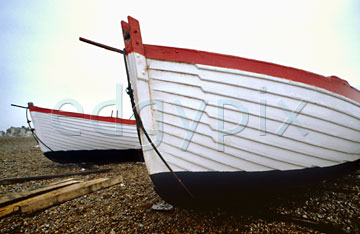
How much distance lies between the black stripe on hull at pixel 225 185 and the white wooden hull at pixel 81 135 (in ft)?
15.3

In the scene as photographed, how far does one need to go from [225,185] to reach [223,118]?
2.88 ft

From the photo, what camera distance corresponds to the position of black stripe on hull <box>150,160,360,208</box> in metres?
2.23

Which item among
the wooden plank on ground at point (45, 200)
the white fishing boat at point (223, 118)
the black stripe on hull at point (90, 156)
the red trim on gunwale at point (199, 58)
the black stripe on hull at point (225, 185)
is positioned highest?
the red trim on gunwale at point (199, 58)

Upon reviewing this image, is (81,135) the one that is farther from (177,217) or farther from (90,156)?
(177,217)

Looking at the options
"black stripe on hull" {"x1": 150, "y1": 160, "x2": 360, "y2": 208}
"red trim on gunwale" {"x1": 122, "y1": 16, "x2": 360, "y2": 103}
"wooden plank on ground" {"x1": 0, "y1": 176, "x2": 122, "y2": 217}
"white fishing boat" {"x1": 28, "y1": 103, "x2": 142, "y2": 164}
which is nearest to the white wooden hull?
"white fishing boat" {"x1": 28, "y1": 103, "x2": 142, "y2": 164}

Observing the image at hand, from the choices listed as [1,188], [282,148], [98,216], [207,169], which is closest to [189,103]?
[207,169]

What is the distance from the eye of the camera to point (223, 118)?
2.10 metres

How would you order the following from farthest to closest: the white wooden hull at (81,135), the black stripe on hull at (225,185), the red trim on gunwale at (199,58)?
the white wooden hull at (81,135)
the black stripe on hull at (225,185)
the red trim on gunwale at (199,58)

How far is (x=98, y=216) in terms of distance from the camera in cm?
271

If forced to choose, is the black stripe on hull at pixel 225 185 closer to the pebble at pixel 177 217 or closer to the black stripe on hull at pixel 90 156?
the pebble at pixel 177 217

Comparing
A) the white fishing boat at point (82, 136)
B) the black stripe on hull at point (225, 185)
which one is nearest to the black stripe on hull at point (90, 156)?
the white fishing boat at point (82, 136)

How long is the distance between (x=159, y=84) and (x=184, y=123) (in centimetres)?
56

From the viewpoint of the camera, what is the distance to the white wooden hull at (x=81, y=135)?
621 centimetres

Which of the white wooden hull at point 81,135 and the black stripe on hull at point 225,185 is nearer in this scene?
the black stripe on hull at point 225,185
